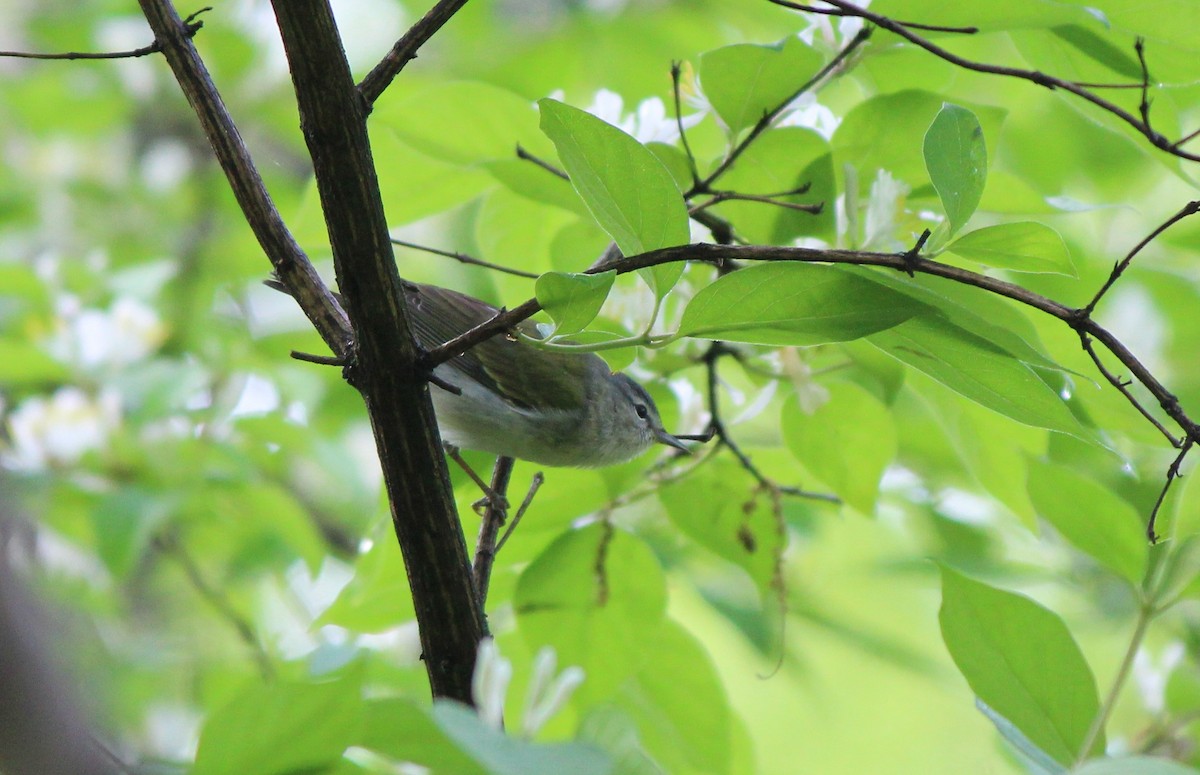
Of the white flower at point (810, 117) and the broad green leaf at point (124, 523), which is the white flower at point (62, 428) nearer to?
the broad green leaf at point (124, 523)

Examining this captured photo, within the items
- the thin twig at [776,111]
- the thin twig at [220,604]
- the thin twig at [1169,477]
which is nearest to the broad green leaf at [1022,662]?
the thin twig at [1169,477]

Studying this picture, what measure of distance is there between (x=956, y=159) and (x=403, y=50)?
0.60 m

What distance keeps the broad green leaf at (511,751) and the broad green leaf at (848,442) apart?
3.31ft

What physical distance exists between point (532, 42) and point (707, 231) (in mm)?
2147

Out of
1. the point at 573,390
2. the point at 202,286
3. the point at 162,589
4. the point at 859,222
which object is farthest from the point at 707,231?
the point at 162,589

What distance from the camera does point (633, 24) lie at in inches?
128

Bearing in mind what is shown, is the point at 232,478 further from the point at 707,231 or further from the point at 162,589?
the point at 162,589

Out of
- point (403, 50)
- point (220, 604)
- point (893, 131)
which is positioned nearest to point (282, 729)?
point (403, 50)

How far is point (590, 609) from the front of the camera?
1628 mm

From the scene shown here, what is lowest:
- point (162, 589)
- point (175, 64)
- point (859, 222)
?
point (859, 222)

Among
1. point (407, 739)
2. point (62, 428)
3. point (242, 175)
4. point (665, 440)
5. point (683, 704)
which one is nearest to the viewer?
point (407, 739)

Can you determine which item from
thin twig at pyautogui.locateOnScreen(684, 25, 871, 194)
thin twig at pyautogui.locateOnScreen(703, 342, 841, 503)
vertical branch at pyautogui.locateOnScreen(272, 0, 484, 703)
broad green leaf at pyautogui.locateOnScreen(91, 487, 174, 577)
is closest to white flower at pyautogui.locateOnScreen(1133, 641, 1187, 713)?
thin twig at pyautogui.locateOnScreen(703, 342, 841, 503)

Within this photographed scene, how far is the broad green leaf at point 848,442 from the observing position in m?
1.64

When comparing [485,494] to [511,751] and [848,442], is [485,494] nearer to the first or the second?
[848,442]
